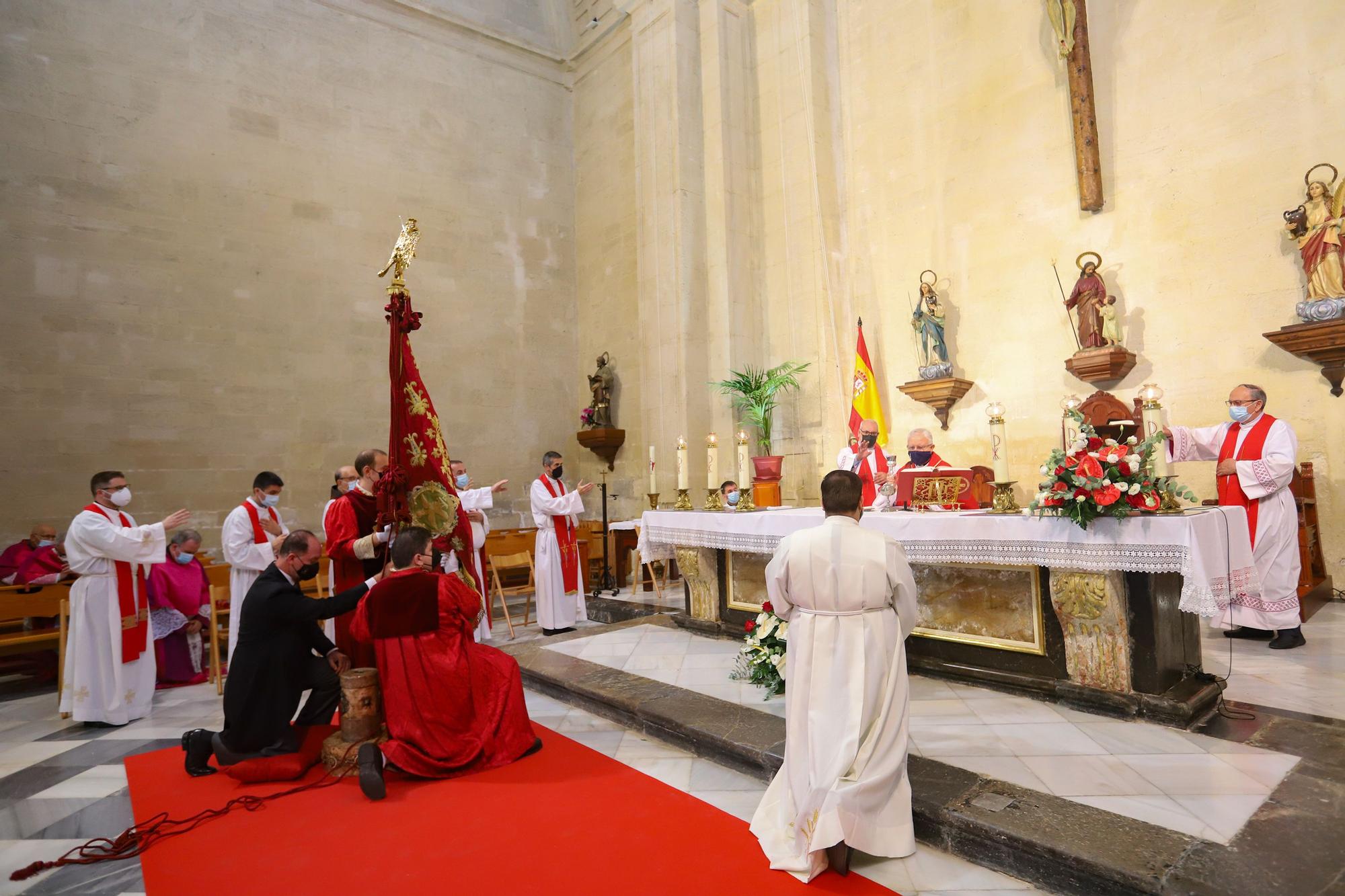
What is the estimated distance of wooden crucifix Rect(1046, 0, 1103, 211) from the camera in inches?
300

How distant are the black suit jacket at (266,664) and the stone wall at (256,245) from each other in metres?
6.78

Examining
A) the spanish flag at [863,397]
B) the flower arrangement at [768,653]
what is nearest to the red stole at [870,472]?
the flower arrangement at [768,653]

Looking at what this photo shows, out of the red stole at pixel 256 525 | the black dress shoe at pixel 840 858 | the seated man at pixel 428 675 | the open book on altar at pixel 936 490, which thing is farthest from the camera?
the red stole at pixel 256 525

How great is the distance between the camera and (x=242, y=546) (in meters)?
6.32

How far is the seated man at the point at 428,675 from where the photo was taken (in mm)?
3971

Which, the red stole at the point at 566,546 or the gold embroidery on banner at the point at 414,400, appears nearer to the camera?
the gold embroidery on banner at the point at 414,400

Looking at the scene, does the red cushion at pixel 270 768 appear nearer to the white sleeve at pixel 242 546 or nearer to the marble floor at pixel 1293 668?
the white sleeve at pixel 242 546

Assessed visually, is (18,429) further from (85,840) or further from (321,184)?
(85,840)

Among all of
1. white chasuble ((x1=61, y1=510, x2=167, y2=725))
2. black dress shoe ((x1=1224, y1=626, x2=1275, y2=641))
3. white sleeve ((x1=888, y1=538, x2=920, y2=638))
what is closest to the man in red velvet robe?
white chasuble ((x1=61, y1=510, x2=167, y2=725))

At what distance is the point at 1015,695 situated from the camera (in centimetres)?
453

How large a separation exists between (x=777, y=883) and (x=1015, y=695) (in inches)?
97.6

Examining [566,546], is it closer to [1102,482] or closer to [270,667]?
[270,667]

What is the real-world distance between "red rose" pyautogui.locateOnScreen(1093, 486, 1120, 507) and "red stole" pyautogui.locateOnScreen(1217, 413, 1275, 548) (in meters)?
2.88

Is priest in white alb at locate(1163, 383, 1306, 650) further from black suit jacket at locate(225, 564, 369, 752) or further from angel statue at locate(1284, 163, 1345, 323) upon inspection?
black suit jacket at locate(225, 564, 369, 752)
